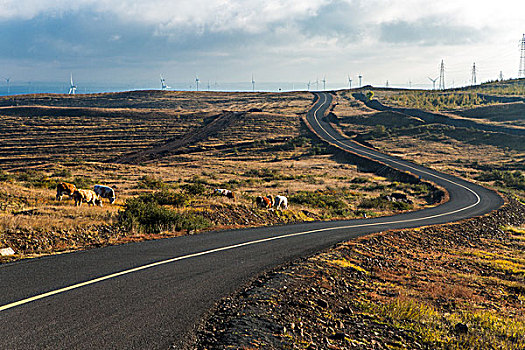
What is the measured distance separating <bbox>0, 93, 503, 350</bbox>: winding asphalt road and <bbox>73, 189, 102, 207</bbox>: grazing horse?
917 cm

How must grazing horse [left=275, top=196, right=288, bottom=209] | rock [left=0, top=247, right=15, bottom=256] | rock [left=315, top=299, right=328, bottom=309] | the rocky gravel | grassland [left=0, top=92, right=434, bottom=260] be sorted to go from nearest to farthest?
the rocky gravel < rock [left=315, top=299, right=328, bottom=309] < rock [left=0, top=247, right=15, bottom=256] < grassland [left=0, top=92, right=434, bottom=260] < grazing horse [left=275, top=196, right=288, bottom=209]

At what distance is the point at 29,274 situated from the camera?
29.7 feet

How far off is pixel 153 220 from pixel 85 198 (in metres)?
6.69

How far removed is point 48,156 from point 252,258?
69086 mm

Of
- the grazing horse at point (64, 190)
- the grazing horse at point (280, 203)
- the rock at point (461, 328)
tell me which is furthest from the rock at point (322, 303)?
the grazing horse at point (64, 190)

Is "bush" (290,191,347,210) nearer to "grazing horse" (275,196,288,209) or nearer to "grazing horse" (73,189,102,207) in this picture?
"grazing horse" (275,196,288,209)

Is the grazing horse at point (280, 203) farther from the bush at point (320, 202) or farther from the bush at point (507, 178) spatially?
the bush at point (507, 178)

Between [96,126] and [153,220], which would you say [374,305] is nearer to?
[153,220]

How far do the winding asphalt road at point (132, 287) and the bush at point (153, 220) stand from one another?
176 centimetres

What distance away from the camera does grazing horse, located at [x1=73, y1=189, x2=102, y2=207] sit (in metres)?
20.5

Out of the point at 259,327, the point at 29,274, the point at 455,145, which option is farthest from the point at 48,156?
the point at 455,145

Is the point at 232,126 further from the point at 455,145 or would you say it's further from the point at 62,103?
the point at 62,103

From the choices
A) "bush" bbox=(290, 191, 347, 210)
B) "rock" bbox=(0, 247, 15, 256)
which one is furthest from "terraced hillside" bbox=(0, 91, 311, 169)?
"rock" bbox=(0, 247, 15, 256)

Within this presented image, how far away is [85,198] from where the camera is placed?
68.8 ft
